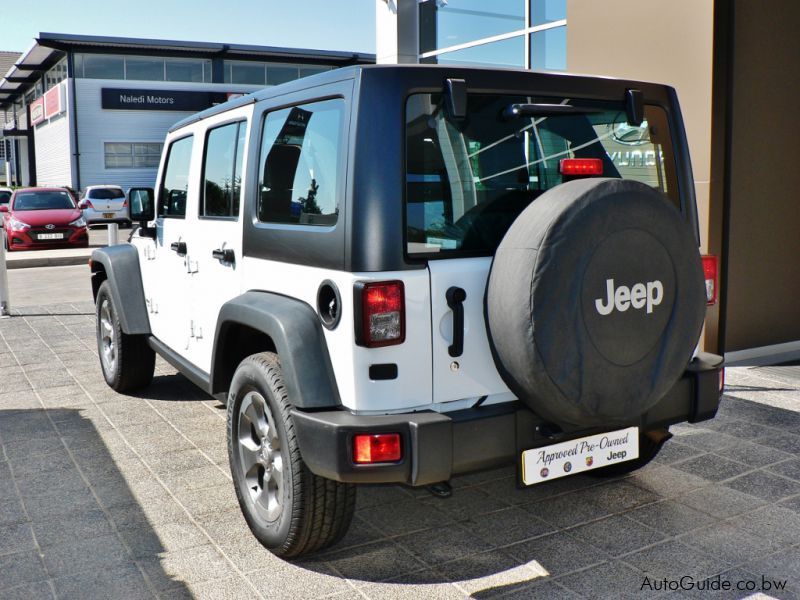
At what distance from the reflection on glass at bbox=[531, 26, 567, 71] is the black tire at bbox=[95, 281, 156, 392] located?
5102mm

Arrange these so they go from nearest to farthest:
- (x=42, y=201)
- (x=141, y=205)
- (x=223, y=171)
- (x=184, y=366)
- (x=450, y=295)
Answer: (x=450, y=295) < (x=223, y=171) < (x=184, y=366) < (x=141, y=205) < (x=42, y=201)

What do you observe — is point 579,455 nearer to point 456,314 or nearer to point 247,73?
point 456,314

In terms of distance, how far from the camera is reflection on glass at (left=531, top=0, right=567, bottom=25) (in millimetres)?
9070

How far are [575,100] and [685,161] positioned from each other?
67 centimetres

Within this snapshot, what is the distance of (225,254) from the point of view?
12.9ft

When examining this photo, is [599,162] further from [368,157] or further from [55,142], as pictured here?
[55,142]

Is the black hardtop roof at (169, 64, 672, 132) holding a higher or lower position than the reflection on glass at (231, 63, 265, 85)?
lower

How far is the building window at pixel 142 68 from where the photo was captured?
3781 centimetres

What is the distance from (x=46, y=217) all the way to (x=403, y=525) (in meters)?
16.8

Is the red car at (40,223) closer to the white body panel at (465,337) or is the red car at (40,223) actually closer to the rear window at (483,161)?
the rear window at (483,161)

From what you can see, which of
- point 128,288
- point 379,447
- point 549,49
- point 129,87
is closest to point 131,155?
point 129,87

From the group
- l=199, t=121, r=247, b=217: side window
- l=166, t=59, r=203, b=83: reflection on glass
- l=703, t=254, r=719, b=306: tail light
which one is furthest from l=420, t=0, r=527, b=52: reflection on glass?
l=166, t=59, r=203, b=83: reflection on glass

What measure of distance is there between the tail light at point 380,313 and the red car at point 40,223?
56.3ft

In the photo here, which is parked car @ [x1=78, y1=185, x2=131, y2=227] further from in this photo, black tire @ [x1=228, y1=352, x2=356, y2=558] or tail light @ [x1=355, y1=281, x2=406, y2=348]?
tail light @ [x1=355, y1=281, x2=406, y2=348]
